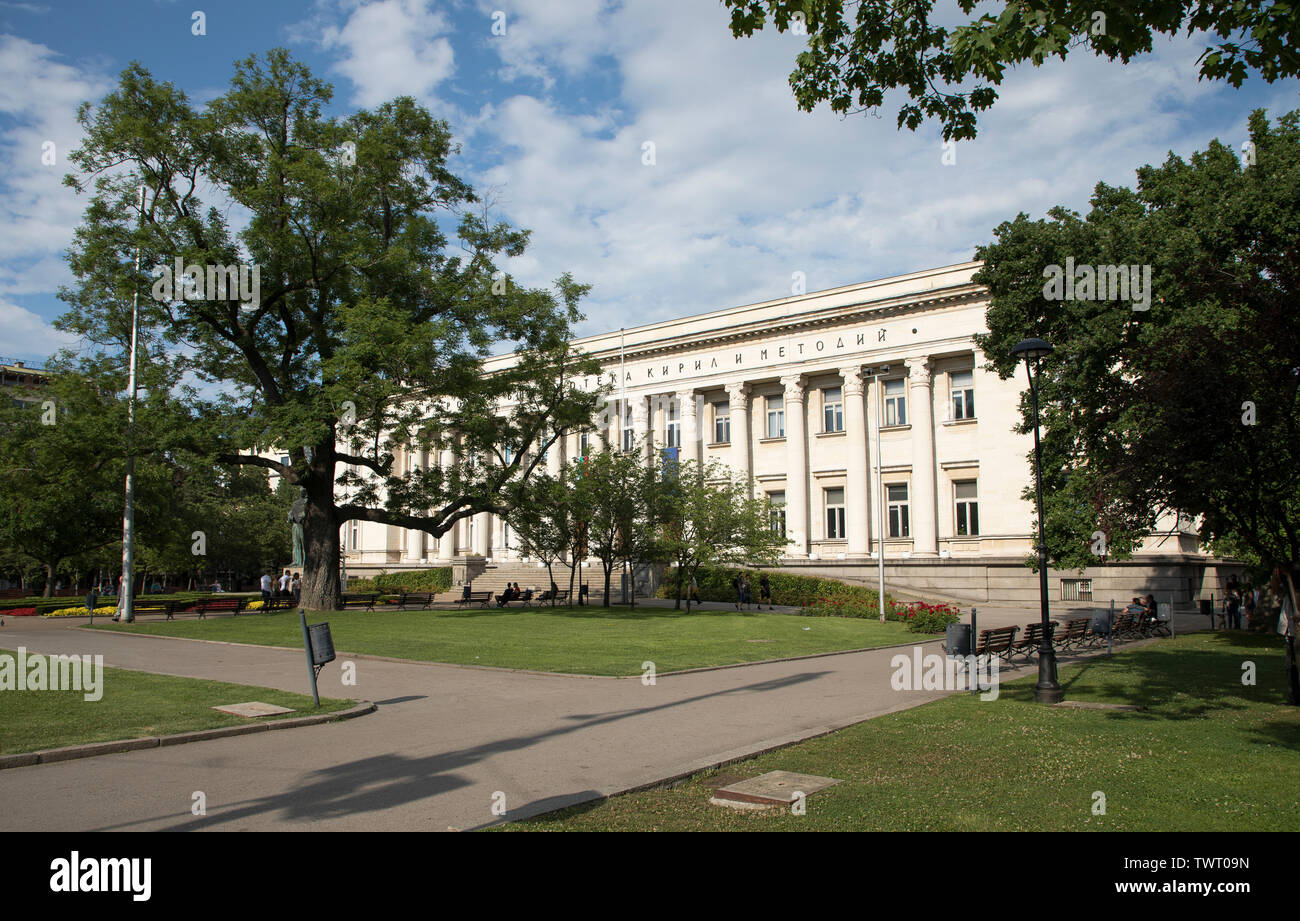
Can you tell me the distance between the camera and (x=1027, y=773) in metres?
8.64

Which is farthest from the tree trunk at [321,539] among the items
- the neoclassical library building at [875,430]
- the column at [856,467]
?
the column at [856,467]

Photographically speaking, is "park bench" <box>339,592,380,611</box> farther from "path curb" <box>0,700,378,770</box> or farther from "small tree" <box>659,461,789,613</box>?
"path curb" <box>0,700,378,770</box>

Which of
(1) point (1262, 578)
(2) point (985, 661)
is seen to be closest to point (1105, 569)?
(1) point (1262, 578)

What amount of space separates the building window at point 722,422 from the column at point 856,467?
30.0 ft

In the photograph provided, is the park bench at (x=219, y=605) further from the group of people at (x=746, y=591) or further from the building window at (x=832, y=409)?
the building window at (x=832, y=409)

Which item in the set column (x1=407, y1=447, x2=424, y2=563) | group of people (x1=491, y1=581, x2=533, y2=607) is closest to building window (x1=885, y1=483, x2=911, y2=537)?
group of people (x1=491, y1=581, x2=533, y2=607)

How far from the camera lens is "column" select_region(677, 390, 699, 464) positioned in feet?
188

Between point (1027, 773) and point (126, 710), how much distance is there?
11.2 meters

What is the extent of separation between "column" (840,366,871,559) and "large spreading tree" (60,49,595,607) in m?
20.2

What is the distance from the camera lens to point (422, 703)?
1355 cm

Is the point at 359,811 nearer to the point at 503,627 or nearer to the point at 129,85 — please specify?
the point at 503,627

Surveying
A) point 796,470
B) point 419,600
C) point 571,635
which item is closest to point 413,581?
point 419,600

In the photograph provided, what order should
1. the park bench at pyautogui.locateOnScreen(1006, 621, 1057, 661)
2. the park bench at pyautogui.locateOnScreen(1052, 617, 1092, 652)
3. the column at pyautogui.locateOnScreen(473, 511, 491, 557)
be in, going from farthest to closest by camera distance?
the column at pyautogui.locateOnScreen(473, 511, 491, 557) → the park bench at pyautogui.locateOnScreen(1052, 617, 1092, 652) → the park bench at pyautogui.locateOnScreen(1006, 621, 1057, 661)
